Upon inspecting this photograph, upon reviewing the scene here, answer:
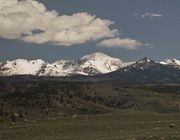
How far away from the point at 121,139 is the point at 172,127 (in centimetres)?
2880

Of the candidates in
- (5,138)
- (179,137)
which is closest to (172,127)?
(179,137)

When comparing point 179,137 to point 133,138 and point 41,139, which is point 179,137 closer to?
point 133,138

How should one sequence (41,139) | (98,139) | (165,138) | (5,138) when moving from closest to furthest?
(165,138) < (98,139) < (41,139) < (5,138)

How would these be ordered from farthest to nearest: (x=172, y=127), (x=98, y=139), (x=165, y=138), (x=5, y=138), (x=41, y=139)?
1. (x=172, y=127)
2. (x=5, y=138)
3. (x=41, y=139)
4. (x=98, y=139)
5. (x=165, y=138)

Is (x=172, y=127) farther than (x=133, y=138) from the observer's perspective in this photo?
Yes

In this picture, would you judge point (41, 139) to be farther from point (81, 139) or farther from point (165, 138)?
point (165, 138)

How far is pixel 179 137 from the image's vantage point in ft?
250

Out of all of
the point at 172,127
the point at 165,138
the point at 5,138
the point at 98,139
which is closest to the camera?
the point at 165,138

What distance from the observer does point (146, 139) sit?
2960 inches

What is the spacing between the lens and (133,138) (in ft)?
255

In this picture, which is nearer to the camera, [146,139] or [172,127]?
[146,139]

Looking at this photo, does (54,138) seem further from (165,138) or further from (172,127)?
(172,127)

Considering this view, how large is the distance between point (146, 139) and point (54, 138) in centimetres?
1870

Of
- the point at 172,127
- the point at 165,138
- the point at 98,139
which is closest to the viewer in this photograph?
the point at 165,138
